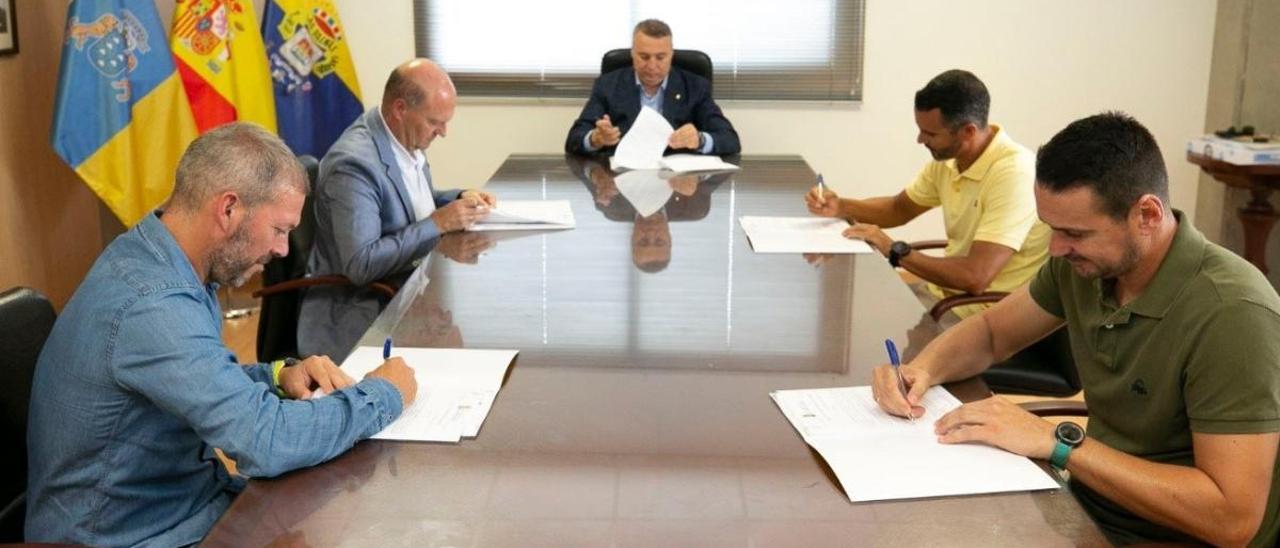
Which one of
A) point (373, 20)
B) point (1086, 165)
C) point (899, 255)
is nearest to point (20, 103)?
point (373, 20)

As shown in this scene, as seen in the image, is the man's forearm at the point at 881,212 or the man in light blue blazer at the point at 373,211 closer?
the man in light blue blazer at the point at 373,211

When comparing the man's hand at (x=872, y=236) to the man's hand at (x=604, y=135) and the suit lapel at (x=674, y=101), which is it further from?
the suit lapel at (x=674, y=101)

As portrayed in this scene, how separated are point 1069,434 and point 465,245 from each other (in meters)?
1.74

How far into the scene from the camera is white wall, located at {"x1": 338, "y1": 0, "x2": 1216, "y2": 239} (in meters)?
5.57

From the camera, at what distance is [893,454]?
1.68 meters

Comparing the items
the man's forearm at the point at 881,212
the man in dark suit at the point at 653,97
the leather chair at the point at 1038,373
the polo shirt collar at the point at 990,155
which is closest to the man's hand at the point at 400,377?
the leather chair at the point at 1038,373

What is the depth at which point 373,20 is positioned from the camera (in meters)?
5.62

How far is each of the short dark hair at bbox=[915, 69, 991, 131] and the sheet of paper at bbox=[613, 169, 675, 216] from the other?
2.77 feet

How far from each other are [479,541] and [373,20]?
4556 millimetres

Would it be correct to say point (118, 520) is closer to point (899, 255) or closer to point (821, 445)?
point (821, 445)

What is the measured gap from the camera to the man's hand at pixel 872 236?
10.1 feet

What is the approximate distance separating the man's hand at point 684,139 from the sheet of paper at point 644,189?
26cm

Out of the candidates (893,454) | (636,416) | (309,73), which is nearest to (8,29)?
(309,73)

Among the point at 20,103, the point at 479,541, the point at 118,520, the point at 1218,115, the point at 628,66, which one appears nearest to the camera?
the point at 479,541
